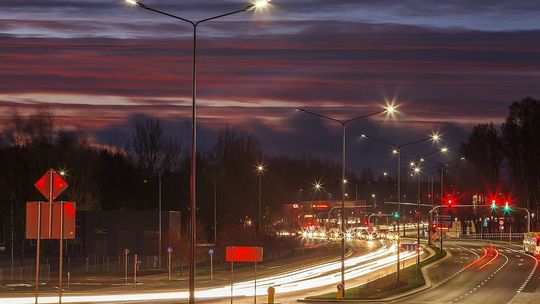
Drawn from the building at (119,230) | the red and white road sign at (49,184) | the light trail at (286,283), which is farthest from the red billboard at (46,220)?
the building at (119,230)

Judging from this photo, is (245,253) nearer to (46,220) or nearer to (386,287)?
(46,220)

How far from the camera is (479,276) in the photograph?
77.8 m

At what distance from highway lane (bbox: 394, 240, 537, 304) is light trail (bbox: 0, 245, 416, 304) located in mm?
7028

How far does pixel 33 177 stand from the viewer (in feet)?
360

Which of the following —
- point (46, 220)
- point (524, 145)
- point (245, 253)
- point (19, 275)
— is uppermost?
point (524, 145)

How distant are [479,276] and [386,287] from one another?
15.6 metres

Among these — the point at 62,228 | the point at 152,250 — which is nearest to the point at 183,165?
the point at 152,250

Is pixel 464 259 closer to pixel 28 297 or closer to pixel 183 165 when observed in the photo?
pixel 28 297

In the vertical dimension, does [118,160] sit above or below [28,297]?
above

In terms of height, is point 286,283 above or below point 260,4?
below

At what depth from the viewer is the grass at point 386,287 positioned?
2253 inches

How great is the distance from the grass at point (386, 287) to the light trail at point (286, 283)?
3.91 metres

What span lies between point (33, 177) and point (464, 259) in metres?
48.2

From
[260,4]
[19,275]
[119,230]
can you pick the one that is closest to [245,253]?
[260,4]
